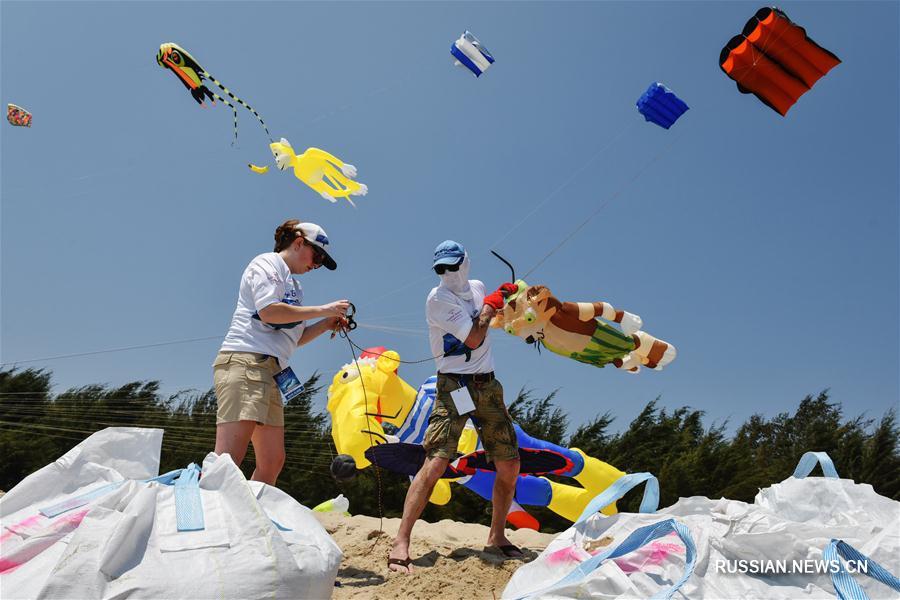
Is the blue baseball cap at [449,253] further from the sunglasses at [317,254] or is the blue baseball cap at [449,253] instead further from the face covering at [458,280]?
the sunglasses at [317,254]

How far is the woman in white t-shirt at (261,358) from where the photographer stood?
8.15 ft

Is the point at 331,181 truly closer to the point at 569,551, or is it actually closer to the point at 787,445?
the point at 569,551

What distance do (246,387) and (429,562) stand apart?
1.18 meters

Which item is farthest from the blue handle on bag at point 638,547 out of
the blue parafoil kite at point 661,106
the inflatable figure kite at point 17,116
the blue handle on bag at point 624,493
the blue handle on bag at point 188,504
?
the inflatable figure kite at point 17,116

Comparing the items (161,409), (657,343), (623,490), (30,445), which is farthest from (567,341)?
(30,445)

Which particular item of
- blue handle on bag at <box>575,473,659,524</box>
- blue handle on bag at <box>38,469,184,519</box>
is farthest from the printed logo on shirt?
blue handle on bag at <box>38,469,184,519</box>

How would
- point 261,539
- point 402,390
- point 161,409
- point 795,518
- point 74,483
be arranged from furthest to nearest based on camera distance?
1. point 161,409
2. point 402,390
3. point 795,518
4. point 74,483
5. point 261,539

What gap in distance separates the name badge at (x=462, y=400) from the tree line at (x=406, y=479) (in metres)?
4.05

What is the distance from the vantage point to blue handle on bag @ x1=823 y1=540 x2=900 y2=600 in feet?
4.83

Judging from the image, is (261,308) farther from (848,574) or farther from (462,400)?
(848,574)

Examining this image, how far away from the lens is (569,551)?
6.01 feet

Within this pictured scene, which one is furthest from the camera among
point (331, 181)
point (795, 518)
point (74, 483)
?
point (331, 181)

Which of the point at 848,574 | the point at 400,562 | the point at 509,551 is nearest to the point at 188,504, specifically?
the point at 400,562

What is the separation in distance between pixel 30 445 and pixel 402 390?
491 cm
